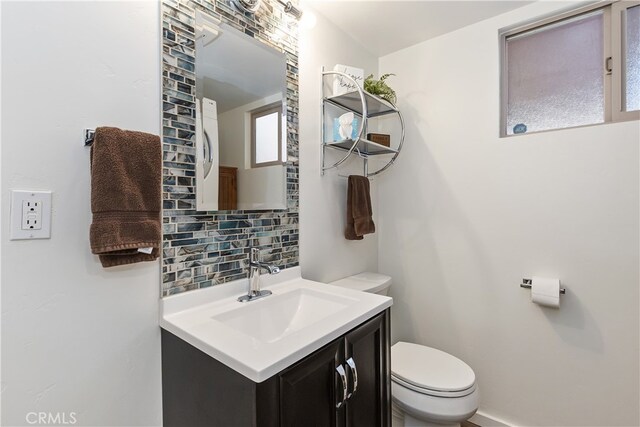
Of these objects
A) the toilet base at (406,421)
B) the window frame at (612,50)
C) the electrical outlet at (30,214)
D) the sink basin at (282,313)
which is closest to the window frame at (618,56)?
the window frame at (612,50)

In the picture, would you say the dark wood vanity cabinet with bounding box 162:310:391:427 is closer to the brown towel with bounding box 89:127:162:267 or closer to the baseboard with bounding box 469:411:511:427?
the brown towel with bounding box 89:127:162:267

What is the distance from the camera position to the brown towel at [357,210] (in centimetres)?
172

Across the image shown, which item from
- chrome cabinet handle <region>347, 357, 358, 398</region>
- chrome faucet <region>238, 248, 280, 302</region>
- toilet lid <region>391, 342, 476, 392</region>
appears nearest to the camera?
chrome cabinet handle <region>347, 357, 358, 398</region>

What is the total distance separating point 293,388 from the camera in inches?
30.7

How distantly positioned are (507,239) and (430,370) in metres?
0.82

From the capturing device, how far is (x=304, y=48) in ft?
5.00

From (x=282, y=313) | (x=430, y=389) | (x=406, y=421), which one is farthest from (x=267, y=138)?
(x=406, y=421)

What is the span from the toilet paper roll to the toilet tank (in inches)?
28.9

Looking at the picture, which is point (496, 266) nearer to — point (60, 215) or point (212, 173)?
point (212, 173)

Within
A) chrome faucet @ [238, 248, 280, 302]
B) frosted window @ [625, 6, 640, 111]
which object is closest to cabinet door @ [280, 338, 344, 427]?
chrome faucet @ [238, 248, 280, 302]

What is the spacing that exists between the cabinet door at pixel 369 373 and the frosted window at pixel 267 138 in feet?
2.66

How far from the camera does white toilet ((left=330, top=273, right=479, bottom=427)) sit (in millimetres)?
1268

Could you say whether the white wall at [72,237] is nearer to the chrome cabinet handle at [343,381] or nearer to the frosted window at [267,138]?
the frosted window at [267,138]

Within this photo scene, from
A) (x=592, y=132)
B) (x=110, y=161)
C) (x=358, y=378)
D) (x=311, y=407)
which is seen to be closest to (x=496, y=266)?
(x=592, y=132)
